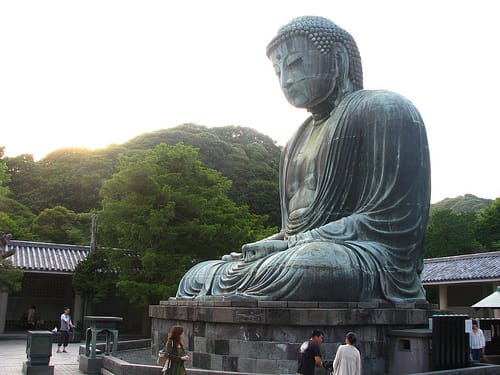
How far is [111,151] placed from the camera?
39.5 meters

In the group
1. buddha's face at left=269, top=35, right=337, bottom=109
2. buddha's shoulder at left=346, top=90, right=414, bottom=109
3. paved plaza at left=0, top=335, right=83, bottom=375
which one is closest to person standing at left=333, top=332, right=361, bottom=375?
buddha's shoulder at left=346, top=90, right=414, bottom=109

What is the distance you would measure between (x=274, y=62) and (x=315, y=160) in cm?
214

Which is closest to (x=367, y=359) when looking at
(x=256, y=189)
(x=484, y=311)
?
(x=484, y=311)

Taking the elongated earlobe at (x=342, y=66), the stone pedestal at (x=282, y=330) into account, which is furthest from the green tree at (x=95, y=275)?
the stone pedestal at (x=282, y=330)

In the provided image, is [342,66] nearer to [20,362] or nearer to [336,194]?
[336,194]

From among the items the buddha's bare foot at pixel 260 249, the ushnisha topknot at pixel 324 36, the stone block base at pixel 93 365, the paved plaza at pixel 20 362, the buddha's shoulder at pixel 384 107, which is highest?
the ushnisha topknot at pixel 324 36

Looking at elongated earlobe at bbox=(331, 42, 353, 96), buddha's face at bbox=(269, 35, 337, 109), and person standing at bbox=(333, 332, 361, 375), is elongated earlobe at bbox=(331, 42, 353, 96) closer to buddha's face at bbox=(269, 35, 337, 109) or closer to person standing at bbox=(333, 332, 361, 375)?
buddha's face at bbox=(269, 35, 337, 109)

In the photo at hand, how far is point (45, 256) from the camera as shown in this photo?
2319 cm

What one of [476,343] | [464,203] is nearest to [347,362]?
[476,343]

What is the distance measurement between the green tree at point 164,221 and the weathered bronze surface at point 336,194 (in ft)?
24.6

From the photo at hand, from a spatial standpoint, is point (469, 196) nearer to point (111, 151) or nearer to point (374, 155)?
point (111, 151)

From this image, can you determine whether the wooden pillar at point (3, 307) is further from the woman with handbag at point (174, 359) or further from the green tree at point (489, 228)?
the green tree at point (489, 228)

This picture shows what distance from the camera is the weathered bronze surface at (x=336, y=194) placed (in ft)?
23.4

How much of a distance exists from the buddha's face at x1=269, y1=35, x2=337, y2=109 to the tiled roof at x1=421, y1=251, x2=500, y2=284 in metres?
13.7
